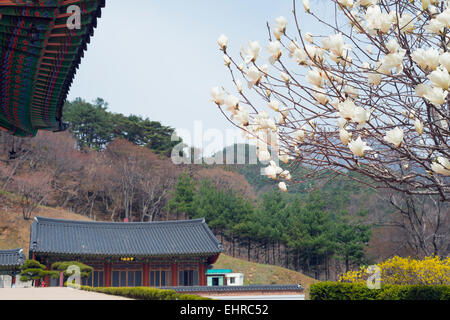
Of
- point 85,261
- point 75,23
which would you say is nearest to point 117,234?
point 85,261

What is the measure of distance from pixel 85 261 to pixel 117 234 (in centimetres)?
271

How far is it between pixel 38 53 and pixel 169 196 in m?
32.1

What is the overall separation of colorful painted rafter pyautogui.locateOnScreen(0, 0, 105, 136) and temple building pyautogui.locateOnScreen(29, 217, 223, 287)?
48.3 ft

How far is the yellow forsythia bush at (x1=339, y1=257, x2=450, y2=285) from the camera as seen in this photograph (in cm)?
1061

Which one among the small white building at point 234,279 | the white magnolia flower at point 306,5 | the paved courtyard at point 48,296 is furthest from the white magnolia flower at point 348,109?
the small white building at point 234,279

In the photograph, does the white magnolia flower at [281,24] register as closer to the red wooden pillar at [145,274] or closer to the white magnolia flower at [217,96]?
the white magnolia flower at [217,96]

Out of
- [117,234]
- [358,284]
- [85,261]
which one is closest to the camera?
[358,284]

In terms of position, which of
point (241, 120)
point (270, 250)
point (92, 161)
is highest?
point (92, 161)

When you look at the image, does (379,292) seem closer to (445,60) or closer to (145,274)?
(445,60)

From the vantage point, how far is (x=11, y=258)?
19484mm

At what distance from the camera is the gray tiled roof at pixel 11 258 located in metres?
19.0

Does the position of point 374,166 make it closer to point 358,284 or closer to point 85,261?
point 358,284

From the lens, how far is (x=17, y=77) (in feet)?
15.8

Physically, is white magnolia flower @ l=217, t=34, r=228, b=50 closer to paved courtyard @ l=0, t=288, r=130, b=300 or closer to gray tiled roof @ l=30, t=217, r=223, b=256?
paved courtyard @ l=0, t=288, r=130, b=300
